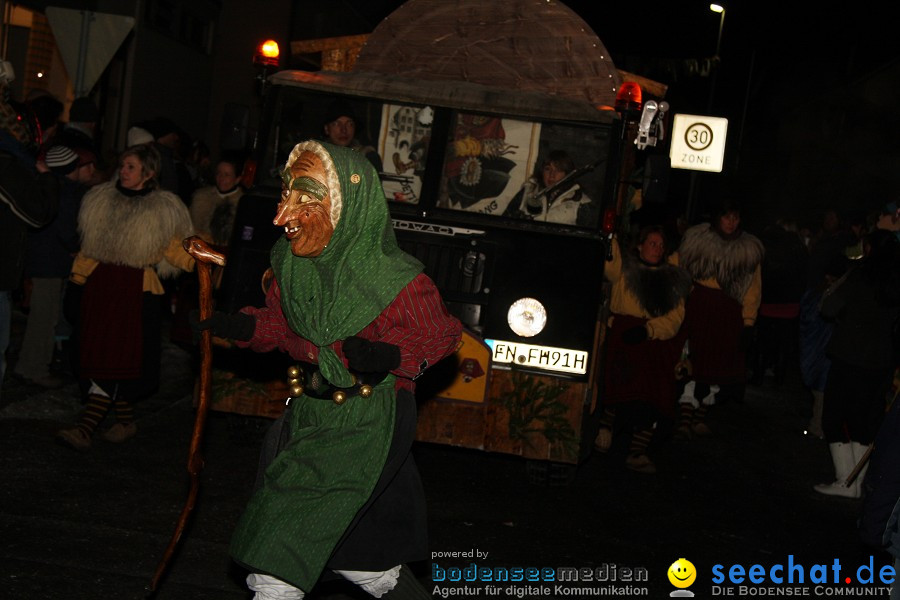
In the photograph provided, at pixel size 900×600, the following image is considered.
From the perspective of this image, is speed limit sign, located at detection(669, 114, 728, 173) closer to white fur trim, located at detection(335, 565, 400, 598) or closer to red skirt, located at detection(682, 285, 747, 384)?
red skirt, located at detection(682, 285, 747, 384)

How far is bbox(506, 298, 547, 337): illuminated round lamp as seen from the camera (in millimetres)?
7465

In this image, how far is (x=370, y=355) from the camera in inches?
149

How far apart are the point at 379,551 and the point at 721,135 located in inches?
1035

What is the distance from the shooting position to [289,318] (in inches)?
165

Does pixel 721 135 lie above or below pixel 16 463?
above

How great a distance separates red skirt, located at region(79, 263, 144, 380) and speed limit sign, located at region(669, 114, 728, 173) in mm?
22079

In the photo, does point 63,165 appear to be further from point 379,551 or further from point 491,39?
point 379,551

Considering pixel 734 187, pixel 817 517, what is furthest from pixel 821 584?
pixel 734 187

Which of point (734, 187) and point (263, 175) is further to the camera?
point (734, 187)

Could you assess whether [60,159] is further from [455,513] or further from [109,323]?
[455,513]

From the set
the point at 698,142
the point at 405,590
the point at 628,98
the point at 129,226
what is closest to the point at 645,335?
the point at 628,98

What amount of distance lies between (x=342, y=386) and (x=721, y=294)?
22.8ft

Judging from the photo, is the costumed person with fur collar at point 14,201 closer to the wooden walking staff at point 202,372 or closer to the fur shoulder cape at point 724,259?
the wooden walking staff at point 202,372

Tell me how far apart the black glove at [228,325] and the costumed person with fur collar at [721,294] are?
259 inches
